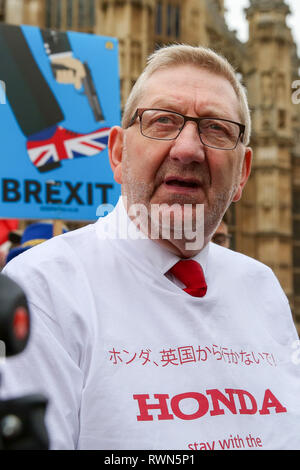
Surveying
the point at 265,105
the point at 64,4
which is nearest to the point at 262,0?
the point at 265,105

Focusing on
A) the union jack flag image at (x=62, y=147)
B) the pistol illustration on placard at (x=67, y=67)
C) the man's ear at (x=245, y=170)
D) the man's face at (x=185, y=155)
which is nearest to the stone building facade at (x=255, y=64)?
the pistol illustration on placard at (x=67, y=67)

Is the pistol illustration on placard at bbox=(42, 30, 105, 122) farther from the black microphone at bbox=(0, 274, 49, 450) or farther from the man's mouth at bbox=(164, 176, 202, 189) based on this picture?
the black microphone at bbox=(0, 274, 49, 450)

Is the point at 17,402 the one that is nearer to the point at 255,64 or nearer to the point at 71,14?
the point at 71,14

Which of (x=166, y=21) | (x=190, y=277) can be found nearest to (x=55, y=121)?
(x=190, y=277)

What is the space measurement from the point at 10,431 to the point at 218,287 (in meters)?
0.78

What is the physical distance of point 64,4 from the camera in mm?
15227

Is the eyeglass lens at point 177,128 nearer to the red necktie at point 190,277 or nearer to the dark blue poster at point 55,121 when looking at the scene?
the red necktie at point 190,277

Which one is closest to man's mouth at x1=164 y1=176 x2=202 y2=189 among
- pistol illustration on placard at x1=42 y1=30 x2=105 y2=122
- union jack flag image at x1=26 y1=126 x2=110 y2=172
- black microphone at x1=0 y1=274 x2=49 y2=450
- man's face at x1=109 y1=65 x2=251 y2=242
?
man's face at x1=109 y1=65 x2=251 y2=242

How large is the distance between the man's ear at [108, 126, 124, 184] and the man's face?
71 millimetres

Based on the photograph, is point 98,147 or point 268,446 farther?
point 98,147

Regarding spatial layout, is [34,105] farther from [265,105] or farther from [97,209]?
[265,105]

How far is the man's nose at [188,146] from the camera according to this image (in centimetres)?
101

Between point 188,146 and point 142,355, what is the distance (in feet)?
1.15

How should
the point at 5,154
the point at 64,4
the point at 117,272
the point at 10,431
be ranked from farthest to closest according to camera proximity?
1. the point at 64,4
2. the point at 5,154
3. the point at 117,272
4. the point at 10,431
